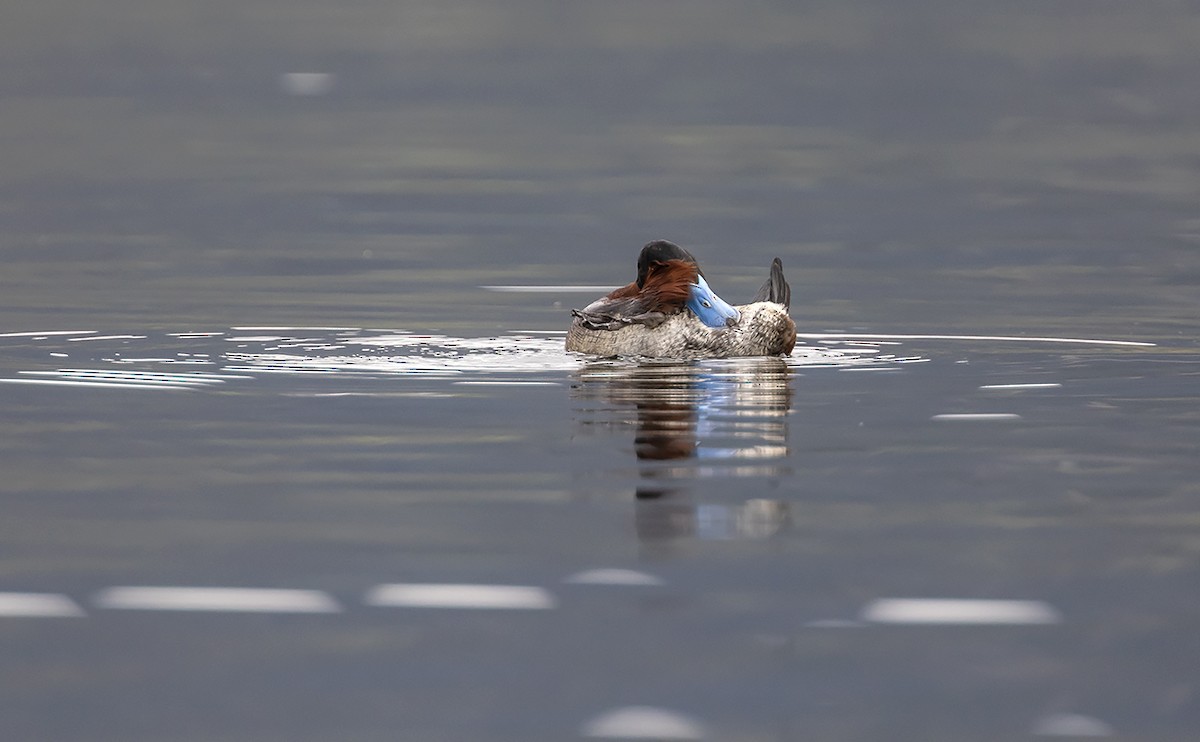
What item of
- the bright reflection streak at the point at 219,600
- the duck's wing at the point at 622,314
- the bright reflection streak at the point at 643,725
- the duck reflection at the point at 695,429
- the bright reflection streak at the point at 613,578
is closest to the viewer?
the bright reflection streak at the point at 643,725

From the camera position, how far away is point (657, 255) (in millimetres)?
14664

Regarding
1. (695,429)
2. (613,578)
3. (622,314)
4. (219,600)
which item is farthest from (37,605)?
(622,314)

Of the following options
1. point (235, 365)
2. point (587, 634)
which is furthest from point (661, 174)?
point (587, 634)

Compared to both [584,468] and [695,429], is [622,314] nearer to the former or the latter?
[695,429]

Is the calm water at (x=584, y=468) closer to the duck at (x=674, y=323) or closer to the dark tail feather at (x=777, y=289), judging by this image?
the duck at (x=674, y=323)

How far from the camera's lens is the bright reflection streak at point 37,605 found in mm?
7879

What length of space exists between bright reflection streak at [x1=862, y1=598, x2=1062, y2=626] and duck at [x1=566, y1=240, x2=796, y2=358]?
21.4 ft

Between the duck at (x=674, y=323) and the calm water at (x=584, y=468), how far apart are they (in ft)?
0.65

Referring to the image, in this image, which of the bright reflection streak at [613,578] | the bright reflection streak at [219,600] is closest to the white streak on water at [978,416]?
the bright reflection streak at [613,578]

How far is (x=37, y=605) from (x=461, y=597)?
4.59 ft

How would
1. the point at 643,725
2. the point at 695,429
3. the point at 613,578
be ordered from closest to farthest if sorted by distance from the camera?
the point at 643,725 → the point at 613,578 → the point at 695,429

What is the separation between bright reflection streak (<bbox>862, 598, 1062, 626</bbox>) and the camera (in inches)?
307

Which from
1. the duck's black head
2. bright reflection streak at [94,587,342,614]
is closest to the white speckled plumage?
A: the duck's black head

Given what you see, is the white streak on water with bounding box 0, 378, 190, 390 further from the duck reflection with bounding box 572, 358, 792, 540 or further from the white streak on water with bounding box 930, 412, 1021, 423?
the white streak on water with bounding box 930, 412, 1021, 423
